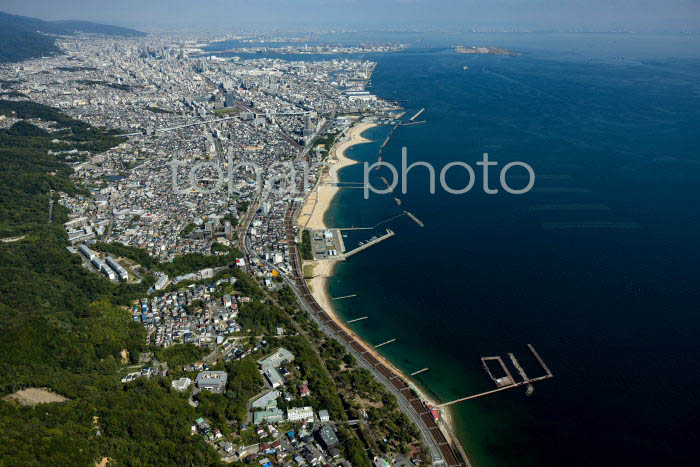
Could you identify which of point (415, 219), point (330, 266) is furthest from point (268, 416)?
point (415, 219)

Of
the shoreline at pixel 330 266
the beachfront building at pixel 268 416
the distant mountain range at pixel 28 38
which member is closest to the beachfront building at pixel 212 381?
the beachfront building at pixel 268 416

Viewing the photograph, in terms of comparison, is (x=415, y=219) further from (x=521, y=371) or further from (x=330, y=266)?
(x=521, y=371)

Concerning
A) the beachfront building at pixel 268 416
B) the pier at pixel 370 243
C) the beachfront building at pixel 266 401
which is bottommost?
the beachfront building at pixel 268 416

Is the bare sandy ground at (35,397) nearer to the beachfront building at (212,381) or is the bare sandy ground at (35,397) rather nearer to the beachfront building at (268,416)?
the beachfront building at (212,381)

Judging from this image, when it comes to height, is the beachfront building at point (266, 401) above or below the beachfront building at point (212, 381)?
below

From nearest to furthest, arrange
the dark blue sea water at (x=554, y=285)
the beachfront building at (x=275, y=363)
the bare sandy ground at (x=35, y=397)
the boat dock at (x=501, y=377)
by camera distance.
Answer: the bare sandy ground at (x=35, y=397), the dark blue sea water at (x=554, y=285), the beachfront building at (x=275, y=363), the boat dock at (x=501, y=377)
